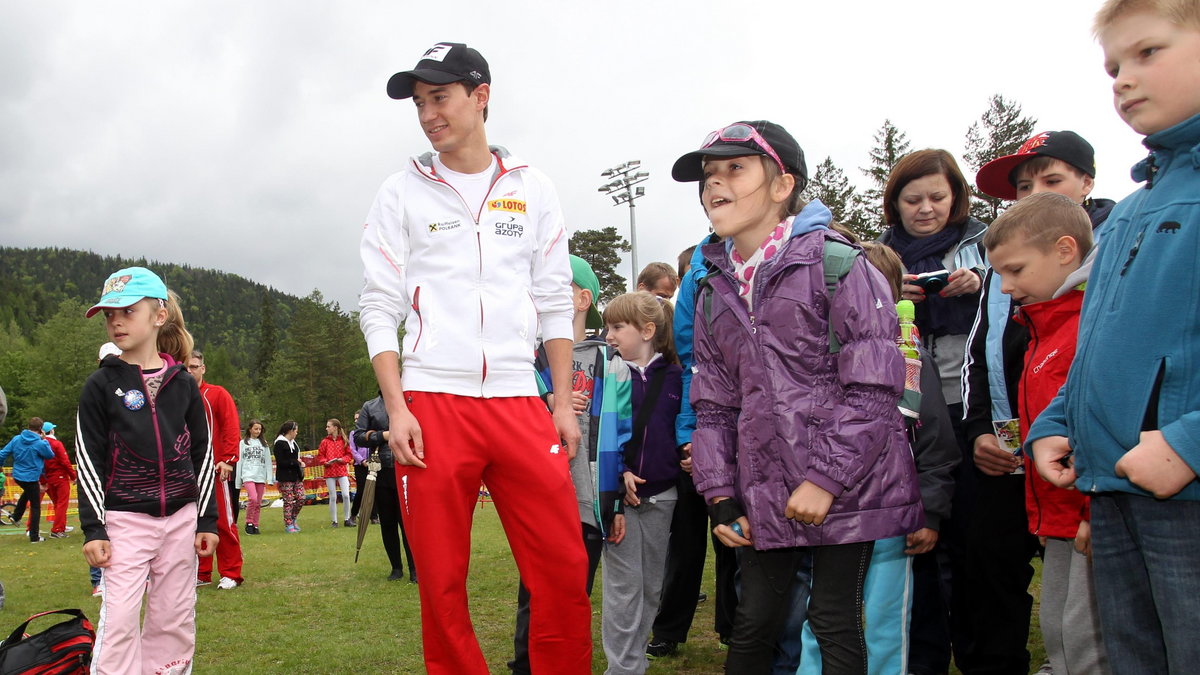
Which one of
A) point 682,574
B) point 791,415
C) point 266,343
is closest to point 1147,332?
point 791,415

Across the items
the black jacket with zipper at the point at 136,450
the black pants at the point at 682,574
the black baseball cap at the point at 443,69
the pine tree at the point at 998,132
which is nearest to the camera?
the black baseball cap at the point at 443,69

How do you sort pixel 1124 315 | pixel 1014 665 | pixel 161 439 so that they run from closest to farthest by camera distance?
pixel 1124 315 → pixel 1014 665 → pixel 161 439

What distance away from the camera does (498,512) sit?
3066 mm

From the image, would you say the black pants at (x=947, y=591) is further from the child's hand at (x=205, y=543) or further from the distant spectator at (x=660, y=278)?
the child's hand at (x=205, y=543)

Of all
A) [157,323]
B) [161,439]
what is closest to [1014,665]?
[161,439]

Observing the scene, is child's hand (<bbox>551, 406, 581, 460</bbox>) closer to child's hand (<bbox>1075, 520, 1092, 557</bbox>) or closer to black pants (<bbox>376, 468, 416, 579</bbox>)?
child's hand (<bbox>1075, 520, 1092, 557</bbox>)

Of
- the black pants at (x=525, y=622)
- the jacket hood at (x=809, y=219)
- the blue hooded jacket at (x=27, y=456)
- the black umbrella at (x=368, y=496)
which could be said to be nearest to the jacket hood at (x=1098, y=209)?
the jacket hood at (x=809, y=219)

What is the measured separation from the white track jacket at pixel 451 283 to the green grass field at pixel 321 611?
2.46m

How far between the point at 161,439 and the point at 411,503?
1932mm

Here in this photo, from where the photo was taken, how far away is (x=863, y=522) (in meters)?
2.72

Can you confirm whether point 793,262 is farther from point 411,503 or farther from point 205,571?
point 205,571

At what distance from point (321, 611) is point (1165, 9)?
7.01m

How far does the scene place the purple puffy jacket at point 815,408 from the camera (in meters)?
2.69

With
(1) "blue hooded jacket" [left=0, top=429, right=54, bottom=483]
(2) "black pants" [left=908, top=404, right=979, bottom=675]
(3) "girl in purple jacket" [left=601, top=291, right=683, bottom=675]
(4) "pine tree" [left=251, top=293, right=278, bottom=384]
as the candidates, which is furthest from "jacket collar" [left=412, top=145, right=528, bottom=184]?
(4) "pine tree" [left=251, top=293, right=278, bottom=384]
